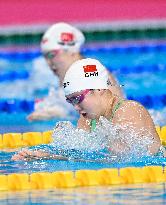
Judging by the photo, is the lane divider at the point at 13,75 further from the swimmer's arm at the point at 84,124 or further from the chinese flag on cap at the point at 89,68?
the chinese flag on cap at the point at 89,68

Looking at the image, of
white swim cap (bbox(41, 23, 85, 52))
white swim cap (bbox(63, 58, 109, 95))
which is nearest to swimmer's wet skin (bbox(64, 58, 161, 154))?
white swim cap (bbox(63, 58, 109, 95))

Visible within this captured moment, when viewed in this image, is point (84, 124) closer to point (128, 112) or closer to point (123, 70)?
point (128, 112)

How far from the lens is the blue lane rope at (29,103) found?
8.92 m

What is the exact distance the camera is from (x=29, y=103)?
913cm

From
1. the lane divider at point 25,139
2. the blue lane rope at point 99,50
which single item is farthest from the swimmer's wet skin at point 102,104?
the blue lane rope at point 99,50

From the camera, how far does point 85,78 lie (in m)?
5.90

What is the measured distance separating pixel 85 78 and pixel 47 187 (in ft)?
3.40

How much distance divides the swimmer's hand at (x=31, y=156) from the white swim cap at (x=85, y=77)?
1.42 ft

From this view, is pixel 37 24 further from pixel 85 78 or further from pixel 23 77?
pixel 85 78

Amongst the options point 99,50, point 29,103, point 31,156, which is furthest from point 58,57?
point 99,50

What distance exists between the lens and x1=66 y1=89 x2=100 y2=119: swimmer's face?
5703 millimetres

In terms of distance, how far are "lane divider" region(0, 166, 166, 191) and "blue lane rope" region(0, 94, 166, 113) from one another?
3.65m

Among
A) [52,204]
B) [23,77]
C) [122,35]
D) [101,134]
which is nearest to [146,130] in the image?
[101,134]

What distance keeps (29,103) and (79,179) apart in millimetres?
4058
